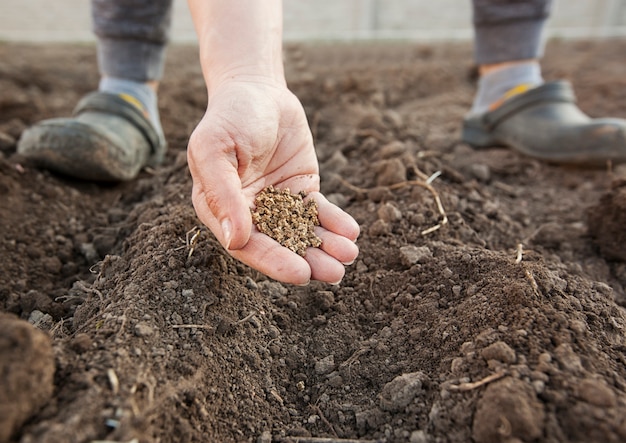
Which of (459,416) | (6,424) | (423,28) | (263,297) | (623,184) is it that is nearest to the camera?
(6,424)

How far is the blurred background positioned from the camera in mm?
4758

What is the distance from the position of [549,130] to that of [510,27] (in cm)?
52

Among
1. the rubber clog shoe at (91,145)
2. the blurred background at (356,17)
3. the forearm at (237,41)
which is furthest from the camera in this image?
the blurred background at (356,17)

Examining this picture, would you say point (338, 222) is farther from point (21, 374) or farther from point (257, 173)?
point (21, 374)

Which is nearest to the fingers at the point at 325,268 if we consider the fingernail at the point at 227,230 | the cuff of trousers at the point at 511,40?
the fingernail at the point at 227,230

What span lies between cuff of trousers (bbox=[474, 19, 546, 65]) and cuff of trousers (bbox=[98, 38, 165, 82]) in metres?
1.50

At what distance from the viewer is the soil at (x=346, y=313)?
100cm

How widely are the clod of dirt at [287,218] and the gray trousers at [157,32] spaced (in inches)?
49.1

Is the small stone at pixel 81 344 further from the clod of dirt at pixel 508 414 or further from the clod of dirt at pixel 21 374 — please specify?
the clod of dirt at pixel 508 414

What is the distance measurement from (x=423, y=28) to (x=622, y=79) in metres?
2.41

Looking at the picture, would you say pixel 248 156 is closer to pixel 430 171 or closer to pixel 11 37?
pixel 430 171

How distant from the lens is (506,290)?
4.18 ft

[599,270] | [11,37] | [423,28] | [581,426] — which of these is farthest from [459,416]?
[423,28]

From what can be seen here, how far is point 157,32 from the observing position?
7.72 ft
